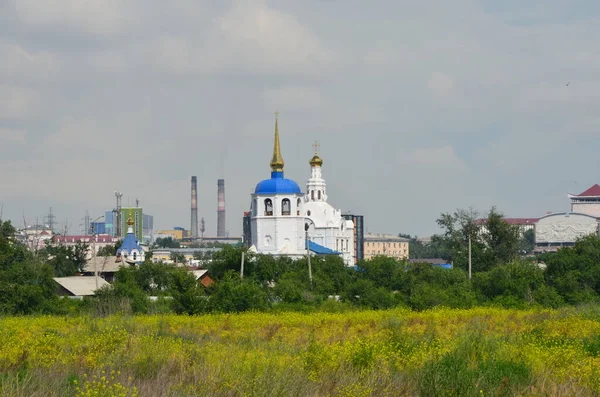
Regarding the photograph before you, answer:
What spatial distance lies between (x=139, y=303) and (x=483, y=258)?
3599 cm

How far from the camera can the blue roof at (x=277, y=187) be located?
82.9 meters

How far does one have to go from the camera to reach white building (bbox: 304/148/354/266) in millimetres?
95938

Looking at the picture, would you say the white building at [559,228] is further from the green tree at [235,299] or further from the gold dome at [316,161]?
the green tree at [235,299]

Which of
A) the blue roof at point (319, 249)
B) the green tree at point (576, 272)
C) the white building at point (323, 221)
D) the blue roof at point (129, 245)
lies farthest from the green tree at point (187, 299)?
the blue roof at point (129, 245)

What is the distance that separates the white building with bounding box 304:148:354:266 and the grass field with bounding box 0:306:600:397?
6707cm

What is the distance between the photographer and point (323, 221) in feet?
318

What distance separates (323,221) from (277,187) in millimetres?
14920

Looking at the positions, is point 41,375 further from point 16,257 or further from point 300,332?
point 16,257

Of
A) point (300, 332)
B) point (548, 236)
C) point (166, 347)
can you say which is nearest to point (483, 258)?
point (300, 332)

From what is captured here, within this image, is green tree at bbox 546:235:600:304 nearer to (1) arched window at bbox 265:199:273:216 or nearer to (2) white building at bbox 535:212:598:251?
(1) arched window at bbox 265:199:273:216

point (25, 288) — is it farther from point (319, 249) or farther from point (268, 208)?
point (319, 249)

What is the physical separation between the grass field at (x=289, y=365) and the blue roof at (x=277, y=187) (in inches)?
2137

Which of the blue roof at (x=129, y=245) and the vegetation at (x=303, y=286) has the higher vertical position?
the blue roof at (x=129, y=245)

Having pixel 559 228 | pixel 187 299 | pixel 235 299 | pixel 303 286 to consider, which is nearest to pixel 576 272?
pixel 303 286
